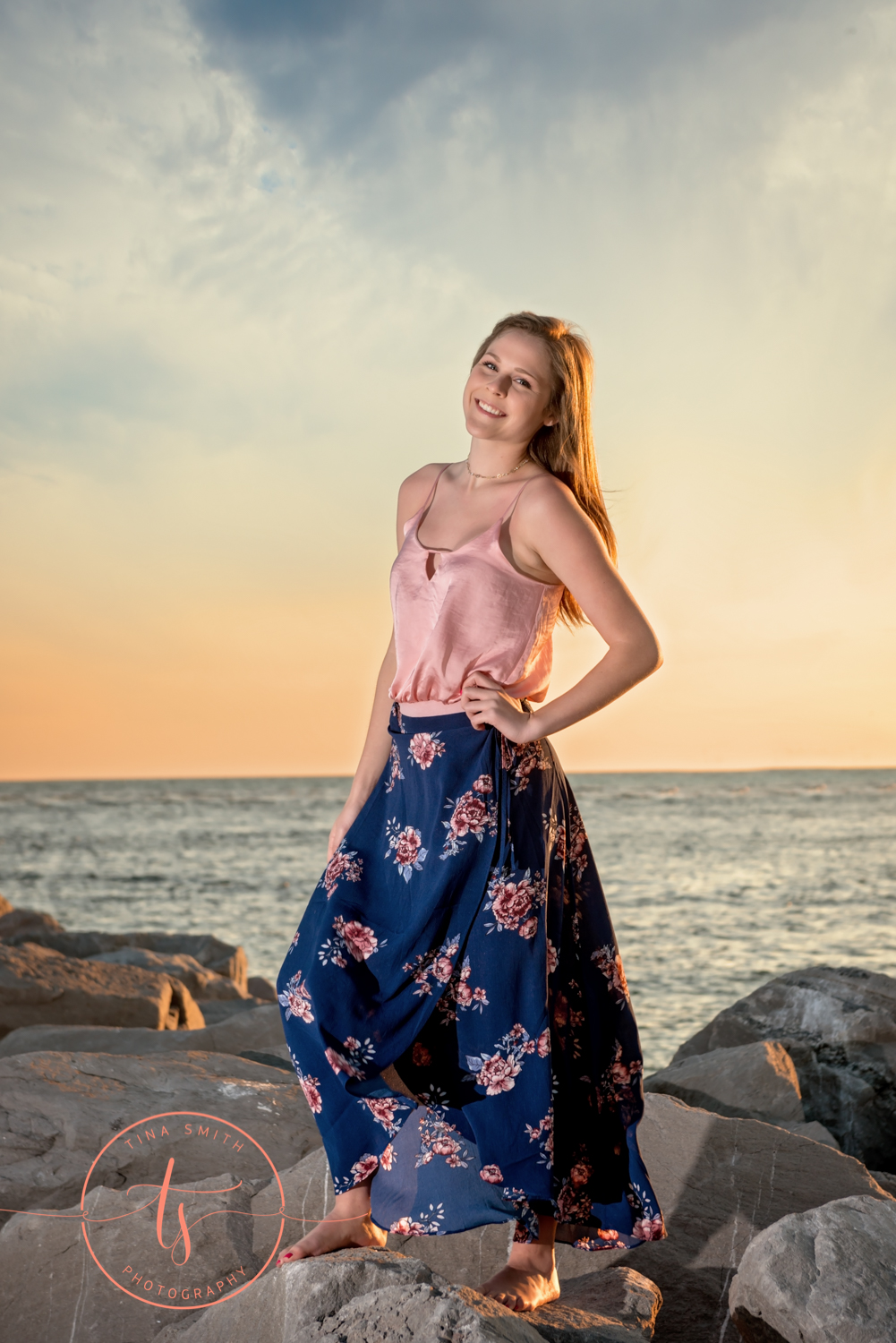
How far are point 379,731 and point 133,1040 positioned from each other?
305 cm

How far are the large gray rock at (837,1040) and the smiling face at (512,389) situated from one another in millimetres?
3484

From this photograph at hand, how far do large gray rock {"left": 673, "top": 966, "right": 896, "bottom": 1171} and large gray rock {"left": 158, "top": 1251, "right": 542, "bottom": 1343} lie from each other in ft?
10.3

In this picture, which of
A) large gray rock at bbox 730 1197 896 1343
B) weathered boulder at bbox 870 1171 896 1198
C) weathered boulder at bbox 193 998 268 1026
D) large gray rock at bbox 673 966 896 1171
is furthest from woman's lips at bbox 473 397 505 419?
weathered boulder at bbox 193 998 268 1026

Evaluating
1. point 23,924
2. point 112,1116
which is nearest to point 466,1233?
point 112,1116

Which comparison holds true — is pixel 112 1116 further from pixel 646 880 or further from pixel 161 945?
pixel 646 880

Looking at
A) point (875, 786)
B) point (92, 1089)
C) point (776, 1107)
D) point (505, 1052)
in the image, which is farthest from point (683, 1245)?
point (875, 786)

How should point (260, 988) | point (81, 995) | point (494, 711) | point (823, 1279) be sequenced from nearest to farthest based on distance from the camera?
1. point (823, 1279)
2. point (494, 711)
3. point (81, 995)
4. point (260, 988)

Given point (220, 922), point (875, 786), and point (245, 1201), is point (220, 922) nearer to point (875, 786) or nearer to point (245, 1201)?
point (245, 1201)

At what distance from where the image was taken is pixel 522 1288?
222 cm

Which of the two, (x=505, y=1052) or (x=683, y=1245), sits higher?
(x=505, y=1052)

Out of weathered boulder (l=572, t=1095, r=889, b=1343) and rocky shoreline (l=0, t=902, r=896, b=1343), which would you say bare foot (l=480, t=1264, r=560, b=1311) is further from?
weathered boulder (l=572, t=1095, r=889, b=1343)

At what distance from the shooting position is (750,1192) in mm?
3045

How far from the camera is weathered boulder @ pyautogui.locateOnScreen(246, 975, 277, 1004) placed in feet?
30.5

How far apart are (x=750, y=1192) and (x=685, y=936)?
28.9ft
